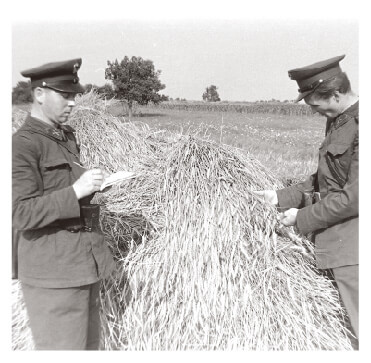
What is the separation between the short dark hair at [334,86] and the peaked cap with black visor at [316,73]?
2cm

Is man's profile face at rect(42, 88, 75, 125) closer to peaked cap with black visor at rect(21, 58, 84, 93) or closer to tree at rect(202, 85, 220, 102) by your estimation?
peaked cap with black visor at rect(21, 58, 84, 93)

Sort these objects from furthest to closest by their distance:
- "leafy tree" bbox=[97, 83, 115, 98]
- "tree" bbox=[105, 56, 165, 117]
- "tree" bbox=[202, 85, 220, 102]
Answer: "leafy tree" bbox=[97, 83, 115, 98] → "tree" bbox=[105, 56, 165, 117] → "tree" bbox=[202, 85, 220, 102]

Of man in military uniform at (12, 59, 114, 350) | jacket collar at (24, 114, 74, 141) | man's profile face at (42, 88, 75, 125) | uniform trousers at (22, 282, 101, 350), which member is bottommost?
uniform trousers at (22, 282, 101, 350)

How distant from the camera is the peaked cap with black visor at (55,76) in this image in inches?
73.2

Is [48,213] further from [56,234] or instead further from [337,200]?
[337,200]

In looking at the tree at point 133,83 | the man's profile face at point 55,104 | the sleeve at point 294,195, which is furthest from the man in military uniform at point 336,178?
the tree at point 133,83

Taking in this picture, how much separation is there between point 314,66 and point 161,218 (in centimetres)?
130

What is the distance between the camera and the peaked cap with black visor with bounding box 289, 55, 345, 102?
2.16 metres

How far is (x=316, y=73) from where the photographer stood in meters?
2.17

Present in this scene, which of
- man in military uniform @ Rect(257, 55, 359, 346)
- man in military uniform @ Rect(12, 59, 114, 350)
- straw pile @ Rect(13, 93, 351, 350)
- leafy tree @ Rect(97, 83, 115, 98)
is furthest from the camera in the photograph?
leafy tree @ Rect(97, 83, 115, 98)

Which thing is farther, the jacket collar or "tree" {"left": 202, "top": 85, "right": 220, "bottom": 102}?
"tree" {"left": 202, "top": 85, "right": 220, "bottom": 102}

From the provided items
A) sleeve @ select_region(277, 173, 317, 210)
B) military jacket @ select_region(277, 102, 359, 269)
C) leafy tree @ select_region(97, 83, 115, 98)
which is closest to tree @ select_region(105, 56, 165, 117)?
leafy tree @ select_region(97, 83, 115, 98)

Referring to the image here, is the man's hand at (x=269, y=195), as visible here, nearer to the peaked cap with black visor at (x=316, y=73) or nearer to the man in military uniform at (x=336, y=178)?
the man in military uniform at (x=336, y=178)

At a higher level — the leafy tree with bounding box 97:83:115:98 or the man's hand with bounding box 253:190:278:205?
the leafy tree with bounding box 97:83:115:98
